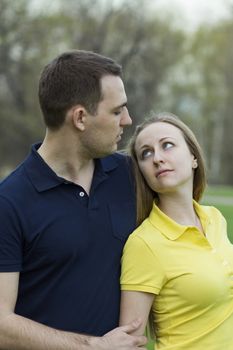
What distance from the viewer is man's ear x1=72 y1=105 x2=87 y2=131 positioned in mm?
3061

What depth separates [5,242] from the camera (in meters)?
2.84

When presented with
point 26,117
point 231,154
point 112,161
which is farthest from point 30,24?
point 112,161

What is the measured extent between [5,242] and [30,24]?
33620 millimetres

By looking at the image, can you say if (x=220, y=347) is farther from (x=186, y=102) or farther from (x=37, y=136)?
(x=186, y=102)

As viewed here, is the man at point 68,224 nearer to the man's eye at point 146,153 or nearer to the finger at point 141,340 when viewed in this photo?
the finger at point 141,340

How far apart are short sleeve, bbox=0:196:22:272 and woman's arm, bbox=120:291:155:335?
465 mm

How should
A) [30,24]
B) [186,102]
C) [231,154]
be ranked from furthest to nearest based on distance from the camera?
[186,102]
[231,154]
[30,24]

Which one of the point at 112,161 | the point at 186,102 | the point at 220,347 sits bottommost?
the point at 220,347

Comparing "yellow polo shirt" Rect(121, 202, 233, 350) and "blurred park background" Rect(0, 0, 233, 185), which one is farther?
"blurred park background" Rect(0, 0, 233, 185)

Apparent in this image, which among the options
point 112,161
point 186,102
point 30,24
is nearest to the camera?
point 112,161

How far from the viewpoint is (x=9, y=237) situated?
9.30ft

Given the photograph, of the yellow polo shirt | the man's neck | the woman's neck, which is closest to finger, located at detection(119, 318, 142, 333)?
the yellow polo shirt

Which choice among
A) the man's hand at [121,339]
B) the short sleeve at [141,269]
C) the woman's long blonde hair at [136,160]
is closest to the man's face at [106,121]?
the woman's long blonde hair at [136,160]

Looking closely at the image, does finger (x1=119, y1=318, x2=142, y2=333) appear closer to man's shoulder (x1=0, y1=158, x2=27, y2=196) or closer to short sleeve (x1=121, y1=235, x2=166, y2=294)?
short sleeve (x1=121, y1=235, x2=166, y2=294)
